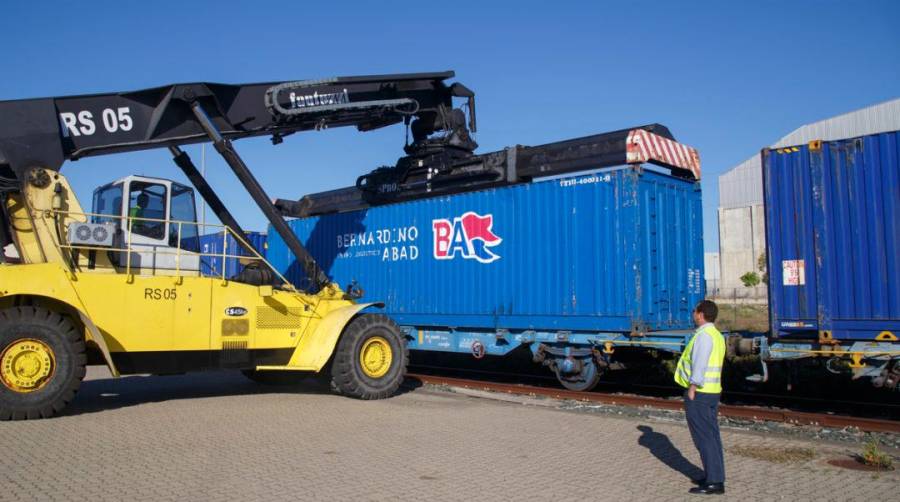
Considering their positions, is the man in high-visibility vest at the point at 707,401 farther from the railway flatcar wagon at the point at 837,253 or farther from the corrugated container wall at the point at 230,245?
the corrugated container wall at the point at 230,245

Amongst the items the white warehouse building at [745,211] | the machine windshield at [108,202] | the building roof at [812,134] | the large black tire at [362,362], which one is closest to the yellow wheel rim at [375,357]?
the large black tire at [362,362]

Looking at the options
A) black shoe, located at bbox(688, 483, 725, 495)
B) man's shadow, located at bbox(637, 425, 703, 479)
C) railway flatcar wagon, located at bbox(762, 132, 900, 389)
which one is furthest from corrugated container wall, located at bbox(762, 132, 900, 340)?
black shoe, located at bbox(688, 483, 725, 495)

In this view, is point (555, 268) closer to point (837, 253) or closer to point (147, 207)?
point (837, 253)

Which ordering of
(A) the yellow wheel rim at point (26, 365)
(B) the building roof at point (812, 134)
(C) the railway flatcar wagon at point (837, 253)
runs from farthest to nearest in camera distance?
1. (B) the building roof at point (812, 134)
2. (C) the railway flatcar wagon at point (837, 253)
3. (A) the yellow wheel rim at point (26, 365)

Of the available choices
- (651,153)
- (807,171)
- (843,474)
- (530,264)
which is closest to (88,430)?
(530,264)

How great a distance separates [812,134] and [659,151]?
168 feet

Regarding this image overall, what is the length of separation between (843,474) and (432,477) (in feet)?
12.2

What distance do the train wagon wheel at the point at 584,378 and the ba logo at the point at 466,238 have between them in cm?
236

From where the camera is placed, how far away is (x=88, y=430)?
753 centimetres

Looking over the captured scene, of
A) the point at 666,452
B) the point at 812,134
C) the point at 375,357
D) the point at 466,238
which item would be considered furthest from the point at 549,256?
the point at 812,134

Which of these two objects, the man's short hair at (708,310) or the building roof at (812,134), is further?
the building roof at (812,134)

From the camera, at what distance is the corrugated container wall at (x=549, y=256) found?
33.5ft

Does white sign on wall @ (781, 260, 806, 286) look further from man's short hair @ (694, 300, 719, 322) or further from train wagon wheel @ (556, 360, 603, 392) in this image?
man's short hair @ (694, 300, 719, 322)

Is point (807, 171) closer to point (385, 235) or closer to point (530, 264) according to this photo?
point (530, 264)
